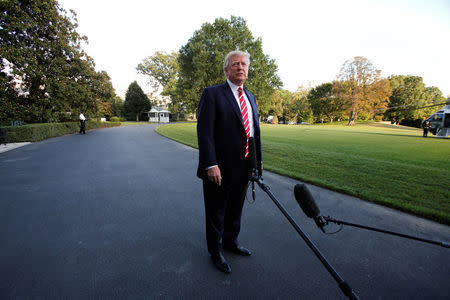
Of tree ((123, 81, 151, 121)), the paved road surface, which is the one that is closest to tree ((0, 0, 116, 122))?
the paved road surface

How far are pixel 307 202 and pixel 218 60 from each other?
1151 inches

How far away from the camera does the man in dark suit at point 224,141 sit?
2086 millimetres

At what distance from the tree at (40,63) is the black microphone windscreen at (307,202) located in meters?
20.7

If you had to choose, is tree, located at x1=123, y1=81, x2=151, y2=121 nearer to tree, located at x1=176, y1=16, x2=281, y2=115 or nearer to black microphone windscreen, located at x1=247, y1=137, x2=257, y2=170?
tree, located at x1=176, y1=16, x2=281, y2=115

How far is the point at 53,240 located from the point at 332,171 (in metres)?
6.95

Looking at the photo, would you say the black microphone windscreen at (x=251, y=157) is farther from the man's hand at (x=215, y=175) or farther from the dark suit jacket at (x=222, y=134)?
the man's hand at (x=215, y=175)

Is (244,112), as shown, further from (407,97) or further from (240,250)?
(407,97)

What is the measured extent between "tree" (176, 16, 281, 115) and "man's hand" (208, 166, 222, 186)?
2766cm

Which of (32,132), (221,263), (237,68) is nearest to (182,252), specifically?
(221,263)

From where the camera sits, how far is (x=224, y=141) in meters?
2.18

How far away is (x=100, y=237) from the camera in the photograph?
2.80 m

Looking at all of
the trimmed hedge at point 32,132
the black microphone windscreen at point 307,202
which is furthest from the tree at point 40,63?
the black microphone windscreen at point 307,202

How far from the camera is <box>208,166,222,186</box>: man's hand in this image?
2.07 meters

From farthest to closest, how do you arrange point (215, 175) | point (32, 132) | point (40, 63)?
1. point (40, 63)
2. point (32, 132)
3. point (215, 175)
